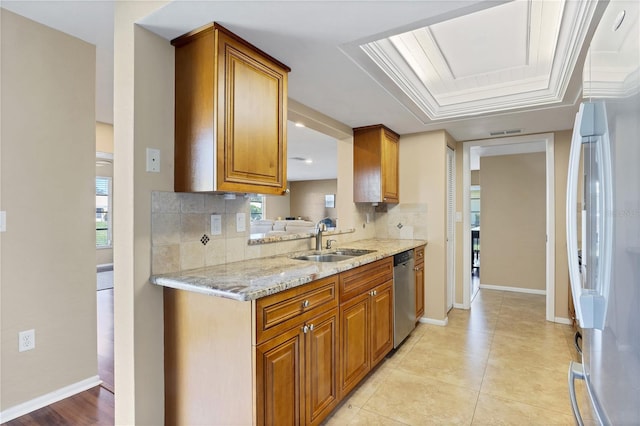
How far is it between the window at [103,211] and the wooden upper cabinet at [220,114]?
5.58 m

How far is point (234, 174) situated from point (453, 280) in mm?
3454

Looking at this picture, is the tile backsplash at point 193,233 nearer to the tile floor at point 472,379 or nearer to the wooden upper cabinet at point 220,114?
the wooden upper cabinet at point 220,114

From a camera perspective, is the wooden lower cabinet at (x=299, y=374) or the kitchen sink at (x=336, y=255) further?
the kitchen sink at (x=336, y=255)

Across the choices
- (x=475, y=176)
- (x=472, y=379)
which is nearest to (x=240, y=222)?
(x=472, y=379)

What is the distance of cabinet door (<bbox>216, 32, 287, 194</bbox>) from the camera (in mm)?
1609

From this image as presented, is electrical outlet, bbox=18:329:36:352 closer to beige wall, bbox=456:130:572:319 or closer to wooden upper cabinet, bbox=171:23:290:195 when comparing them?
wooden upper cabinet, bbox=171:23:290:195

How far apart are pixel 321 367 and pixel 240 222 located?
0.98 m

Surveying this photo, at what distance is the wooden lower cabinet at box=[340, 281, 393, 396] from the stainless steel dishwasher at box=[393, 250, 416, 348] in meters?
0.10

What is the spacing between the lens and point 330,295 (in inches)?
74.8

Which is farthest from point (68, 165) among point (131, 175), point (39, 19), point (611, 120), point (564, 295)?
point (564, 295)

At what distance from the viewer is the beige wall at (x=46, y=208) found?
6.44 feet

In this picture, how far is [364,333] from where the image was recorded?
7.55 ft

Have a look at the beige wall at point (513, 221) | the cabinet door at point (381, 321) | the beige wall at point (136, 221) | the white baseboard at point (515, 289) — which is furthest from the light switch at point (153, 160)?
the white baseboard at point (515, 289)

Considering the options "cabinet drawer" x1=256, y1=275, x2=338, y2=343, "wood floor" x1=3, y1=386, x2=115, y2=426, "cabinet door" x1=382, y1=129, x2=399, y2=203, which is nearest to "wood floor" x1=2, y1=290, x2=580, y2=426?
"wood floor" x1=3, y1=386, x2=115, y2=426
